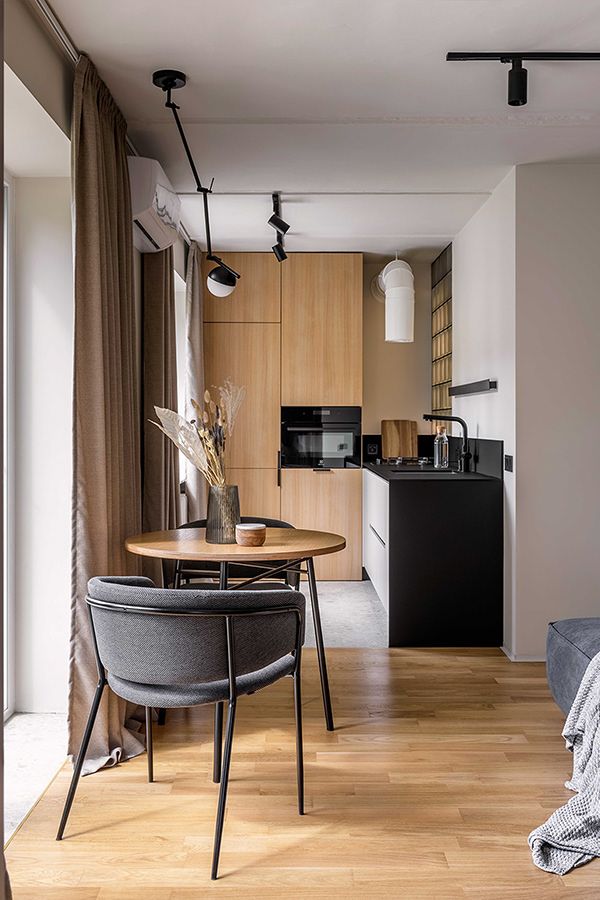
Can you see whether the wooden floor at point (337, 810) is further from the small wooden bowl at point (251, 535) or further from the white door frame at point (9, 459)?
the small wooden bowl at point (251, 535)

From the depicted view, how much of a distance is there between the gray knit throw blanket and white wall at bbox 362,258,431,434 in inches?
159

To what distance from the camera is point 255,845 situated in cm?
221

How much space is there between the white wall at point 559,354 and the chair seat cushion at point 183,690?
2041 millimetres

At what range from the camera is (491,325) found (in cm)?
436

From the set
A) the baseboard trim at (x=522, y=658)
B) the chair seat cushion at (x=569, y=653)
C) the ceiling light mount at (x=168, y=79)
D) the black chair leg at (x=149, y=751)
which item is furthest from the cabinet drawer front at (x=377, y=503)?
the ceiling light mount at (x=168, y=79)

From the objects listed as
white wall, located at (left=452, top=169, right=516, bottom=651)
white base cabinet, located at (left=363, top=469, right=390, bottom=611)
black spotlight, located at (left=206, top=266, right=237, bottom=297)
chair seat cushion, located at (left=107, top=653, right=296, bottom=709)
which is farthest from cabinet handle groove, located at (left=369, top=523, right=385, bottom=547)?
chair seat cushion, located at (left=107, top=653, right=296, bottom=709)

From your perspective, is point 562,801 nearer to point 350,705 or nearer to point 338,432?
point 350,705

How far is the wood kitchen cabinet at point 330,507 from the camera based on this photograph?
5.95 metres

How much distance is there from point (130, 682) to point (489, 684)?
6.28 feet

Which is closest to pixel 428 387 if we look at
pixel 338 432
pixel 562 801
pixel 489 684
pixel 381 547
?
pixel 338 432

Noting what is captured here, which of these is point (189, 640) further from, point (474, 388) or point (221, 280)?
point (474, 388)

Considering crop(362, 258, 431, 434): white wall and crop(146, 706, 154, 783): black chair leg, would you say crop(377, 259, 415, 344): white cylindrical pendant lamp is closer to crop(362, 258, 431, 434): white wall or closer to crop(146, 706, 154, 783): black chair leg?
crop(362, 258, 431, 434): white wall

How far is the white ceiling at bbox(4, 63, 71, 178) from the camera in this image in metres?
2.42

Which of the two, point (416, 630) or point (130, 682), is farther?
point (416, 630)
